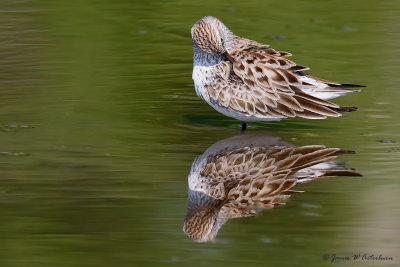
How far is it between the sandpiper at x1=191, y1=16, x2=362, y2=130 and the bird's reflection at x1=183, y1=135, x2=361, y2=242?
A: 0.42 metres

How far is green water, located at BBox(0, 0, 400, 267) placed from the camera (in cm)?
864

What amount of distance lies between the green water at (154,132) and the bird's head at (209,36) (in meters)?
1.03

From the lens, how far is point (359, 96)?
45.8 ft

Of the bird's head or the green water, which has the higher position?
the bird's head

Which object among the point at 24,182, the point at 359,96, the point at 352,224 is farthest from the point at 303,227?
the point at 359,96

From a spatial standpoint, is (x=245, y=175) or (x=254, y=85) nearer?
(x=245, y=175)

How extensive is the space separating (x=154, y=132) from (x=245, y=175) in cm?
214

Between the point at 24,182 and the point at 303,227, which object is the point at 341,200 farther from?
the point at 24,182

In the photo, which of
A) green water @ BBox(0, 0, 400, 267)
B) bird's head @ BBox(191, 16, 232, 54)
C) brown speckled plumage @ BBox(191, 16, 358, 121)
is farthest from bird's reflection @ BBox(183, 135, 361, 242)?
bird's head @ BBox(191, 16, 232, 54)

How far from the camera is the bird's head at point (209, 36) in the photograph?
12.3 meters

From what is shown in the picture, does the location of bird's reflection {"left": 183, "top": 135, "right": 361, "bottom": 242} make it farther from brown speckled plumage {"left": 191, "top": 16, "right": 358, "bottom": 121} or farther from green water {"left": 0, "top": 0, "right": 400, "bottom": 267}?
brown speckled plumage {"left": 191, "top": 16, "right": 358, "bottom": 121}

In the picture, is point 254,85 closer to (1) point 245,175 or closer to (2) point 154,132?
(2) point 154,132

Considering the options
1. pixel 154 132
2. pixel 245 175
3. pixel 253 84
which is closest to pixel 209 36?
pixel 253 84

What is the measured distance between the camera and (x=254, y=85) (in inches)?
486
